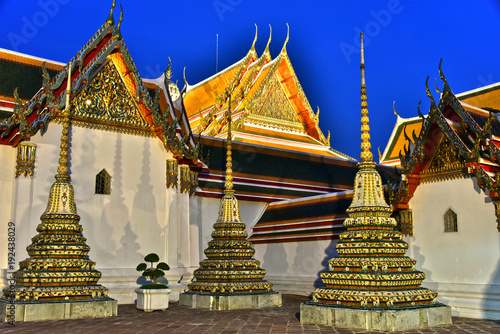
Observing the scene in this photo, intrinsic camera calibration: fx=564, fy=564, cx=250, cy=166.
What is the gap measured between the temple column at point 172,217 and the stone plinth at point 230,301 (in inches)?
76.7

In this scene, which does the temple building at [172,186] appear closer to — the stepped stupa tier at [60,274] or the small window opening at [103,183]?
the small window opening at [103,183]

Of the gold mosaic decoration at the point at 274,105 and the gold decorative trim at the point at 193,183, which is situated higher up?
the gold mosaic decoration at the point at 274,105

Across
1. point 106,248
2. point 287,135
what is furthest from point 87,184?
point 287,135

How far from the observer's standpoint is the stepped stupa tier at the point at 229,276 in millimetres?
10094

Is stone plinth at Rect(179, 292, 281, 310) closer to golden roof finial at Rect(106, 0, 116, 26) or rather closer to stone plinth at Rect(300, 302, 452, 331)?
stone plinth at Rect(300, 302, 452, 331)

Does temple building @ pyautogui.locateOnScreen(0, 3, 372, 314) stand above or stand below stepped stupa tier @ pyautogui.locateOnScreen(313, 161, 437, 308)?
above

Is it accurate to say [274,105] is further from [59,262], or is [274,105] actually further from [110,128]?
[59,262]

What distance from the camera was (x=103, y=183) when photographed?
40.0 ft

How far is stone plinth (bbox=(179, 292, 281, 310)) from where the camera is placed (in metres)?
9.93

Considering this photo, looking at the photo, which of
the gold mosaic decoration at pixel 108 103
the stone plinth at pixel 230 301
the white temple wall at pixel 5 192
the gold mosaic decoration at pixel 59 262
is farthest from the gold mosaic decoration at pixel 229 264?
the white temple wall at pixel 5 192

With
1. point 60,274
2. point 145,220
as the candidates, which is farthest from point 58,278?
point 145,220

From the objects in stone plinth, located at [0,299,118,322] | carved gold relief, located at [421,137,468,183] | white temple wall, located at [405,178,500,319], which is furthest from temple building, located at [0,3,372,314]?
carved gold relief, located at [421,137,468,183]

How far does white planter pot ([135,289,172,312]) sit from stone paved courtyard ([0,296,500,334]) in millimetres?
276

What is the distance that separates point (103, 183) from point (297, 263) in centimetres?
503
